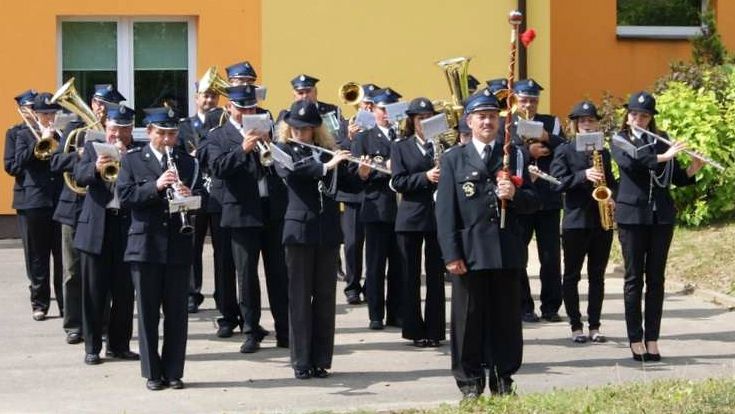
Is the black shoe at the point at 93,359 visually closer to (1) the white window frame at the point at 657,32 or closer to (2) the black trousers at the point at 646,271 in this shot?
(2) the black trousers at the point at 646,271

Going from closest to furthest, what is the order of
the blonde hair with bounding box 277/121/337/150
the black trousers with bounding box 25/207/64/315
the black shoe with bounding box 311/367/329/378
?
the black shoe with bounding box 311/367/329/378 < the blonde hair with bounding box 277/121/337/150 < the black trousers with bounding box 25/207/64/315

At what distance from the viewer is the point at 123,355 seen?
12.2 metres

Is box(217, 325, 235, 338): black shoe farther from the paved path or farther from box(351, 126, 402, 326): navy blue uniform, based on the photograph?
box(351, 126, 402, 326): navy blue uniform

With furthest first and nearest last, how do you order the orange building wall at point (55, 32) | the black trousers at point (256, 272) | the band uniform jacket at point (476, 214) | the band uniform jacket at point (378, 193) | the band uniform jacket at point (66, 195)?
the orange building wall at point (55, 32) → the band uniform jacket at point (378, 193) → the band uniform jacket at point (66, 195) → the black trousers at point (256, 272) → the band uniform jacket at point (476, 214)

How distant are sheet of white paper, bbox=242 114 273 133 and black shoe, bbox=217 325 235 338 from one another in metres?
2.17

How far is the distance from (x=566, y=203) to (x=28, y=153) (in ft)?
16.1

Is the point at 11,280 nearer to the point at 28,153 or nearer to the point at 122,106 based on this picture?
the point at 28,153

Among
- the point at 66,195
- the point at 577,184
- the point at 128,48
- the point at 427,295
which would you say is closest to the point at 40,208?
the point at 66,195

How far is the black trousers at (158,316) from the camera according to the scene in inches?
432

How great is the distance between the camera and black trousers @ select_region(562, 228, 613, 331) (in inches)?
505

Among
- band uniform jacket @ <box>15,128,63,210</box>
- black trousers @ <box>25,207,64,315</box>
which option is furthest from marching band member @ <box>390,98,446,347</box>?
black trousers @ <box>25,207,64,315</box>

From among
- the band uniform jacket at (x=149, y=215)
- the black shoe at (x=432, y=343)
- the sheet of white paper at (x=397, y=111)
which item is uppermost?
the sheet of white paper at (x=397, y=111)

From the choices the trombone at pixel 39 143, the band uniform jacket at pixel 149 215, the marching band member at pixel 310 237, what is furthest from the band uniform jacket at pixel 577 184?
the trombone at pixel 39 143

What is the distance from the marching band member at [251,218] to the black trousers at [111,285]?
3.00 feet
